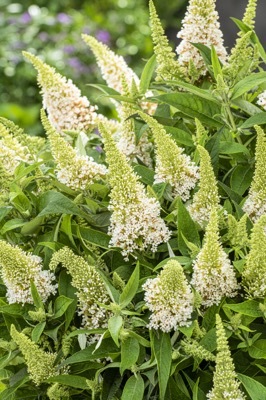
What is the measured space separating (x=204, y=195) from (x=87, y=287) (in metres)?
0.26

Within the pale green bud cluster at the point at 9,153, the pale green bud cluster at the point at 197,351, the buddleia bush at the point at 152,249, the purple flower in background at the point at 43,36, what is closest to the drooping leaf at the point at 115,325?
the buddleia bush at the point at 152,249

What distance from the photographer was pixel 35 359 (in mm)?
1453

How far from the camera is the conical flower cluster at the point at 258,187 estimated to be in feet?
4.65

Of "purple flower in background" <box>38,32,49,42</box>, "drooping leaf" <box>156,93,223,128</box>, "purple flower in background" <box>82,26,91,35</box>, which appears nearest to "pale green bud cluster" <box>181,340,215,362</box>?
"drooping leaf" <box>156,93,223,128</box>

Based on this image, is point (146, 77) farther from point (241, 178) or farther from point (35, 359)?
point (35, 359)

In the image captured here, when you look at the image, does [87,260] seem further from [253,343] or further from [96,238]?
[253,343]

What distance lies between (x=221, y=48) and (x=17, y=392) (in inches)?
32.7

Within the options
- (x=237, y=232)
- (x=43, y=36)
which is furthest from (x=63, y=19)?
(x=237, y=232)

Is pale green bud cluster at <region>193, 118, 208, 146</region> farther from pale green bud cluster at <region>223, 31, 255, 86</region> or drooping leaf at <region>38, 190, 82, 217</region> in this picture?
drooping leaf at <region>38, 190, 82, 217</region>

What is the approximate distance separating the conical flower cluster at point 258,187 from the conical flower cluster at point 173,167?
0.11 m

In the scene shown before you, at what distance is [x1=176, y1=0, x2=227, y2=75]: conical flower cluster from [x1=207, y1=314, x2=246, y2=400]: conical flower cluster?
69cm

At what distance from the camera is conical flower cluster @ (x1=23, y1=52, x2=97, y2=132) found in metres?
1.81

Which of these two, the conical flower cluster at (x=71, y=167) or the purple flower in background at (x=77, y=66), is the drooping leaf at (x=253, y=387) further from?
the purple flower in background at (x=77, y=66)

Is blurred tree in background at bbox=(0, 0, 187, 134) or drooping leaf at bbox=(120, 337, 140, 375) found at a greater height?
drooping leaf at bbox=(120, 337, 140, 375)
